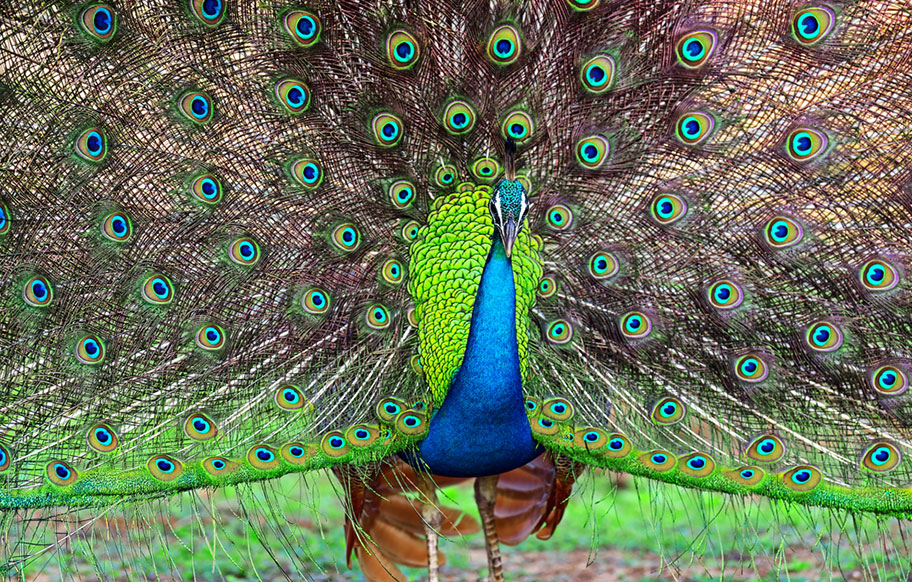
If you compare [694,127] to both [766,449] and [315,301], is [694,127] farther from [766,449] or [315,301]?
[315,301]

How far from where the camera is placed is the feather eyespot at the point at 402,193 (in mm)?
3006

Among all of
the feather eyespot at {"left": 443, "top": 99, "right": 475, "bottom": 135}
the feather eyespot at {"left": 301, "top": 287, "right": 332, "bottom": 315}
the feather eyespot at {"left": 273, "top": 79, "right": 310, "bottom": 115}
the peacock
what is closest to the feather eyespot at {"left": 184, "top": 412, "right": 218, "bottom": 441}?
the peacock

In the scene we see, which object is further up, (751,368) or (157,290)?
(751,368)

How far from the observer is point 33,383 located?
2945 mm

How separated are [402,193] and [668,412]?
1.15 meters

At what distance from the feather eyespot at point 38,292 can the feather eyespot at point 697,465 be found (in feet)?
6.85

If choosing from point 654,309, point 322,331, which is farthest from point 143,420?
point 654,309

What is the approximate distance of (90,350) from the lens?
292cm

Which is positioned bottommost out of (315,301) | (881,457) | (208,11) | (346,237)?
(881,457)

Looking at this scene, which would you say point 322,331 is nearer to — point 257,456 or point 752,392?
point 257,456

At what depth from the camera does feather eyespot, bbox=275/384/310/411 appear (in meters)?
Result: 2.92

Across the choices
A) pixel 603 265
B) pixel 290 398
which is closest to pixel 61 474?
pixel 290 398

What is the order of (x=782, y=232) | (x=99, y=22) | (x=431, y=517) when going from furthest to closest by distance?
(x=431, y=517) < (x=782, y=232) < (x=99, y=22)

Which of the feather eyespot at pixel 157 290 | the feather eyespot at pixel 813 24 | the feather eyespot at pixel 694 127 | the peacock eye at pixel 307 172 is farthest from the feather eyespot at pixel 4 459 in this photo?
the feather eyespot at pixel 813 24
